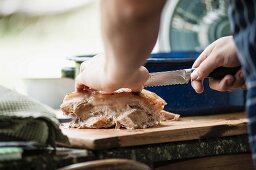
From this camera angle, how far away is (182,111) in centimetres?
182

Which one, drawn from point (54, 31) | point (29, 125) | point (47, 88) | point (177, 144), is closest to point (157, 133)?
point (177, 144)

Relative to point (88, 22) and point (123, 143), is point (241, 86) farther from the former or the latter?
point (88, 22)

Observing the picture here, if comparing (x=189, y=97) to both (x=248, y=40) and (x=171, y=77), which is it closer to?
(x=171, y=77)

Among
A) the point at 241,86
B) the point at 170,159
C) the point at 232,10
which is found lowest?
the point at 170,159

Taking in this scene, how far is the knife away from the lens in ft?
4.66

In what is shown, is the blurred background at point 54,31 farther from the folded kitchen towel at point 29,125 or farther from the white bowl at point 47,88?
the folded kitchen towel at point 29,125

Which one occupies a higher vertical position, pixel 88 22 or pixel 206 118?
pixel 88 22

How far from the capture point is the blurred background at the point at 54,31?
2488mm

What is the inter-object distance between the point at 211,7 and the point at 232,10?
1.55m

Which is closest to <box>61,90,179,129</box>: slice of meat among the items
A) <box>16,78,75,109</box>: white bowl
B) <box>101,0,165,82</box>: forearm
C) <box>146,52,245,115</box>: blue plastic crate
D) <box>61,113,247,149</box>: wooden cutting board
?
<box>61,113,247,149</box>: wooden cutting board

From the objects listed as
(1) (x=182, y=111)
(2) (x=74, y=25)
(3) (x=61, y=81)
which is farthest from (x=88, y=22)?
(1) (x=182, y=111)

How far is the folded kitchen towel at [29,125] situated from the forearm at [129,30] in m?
0.28

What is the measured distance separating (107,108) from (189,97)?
35cm

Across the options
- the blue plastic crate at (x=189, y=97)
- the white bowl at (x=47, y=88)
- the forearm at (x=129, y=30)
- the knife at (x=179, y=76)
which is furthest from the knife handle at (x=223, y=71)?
the white bowl at (x=47, y=88)
